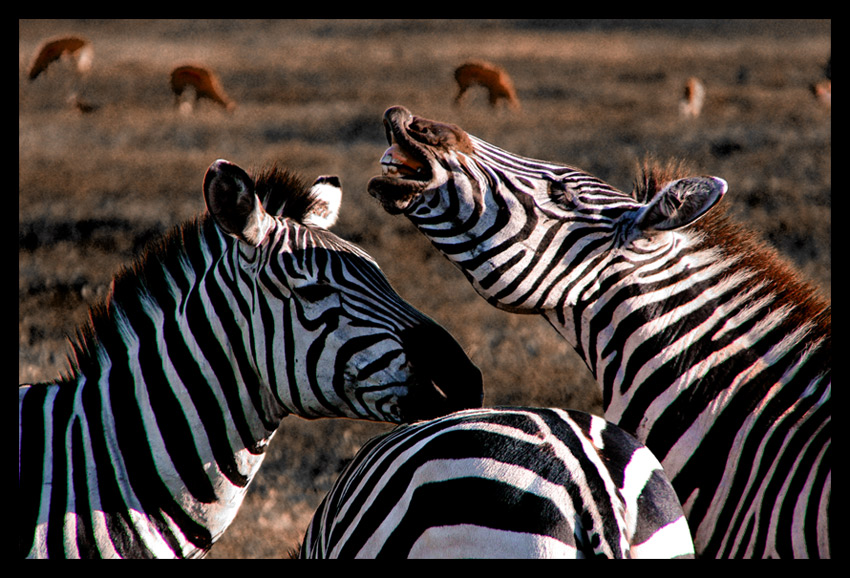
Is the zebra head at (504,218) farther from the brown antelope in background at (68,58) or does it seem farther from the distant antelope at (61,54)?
the distant antelope at (61,54)

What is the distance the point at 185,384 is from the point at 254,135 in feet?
45.6

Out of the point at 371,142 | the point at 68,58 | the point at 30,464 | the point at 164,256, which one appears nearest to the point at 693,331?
the point at 164,256

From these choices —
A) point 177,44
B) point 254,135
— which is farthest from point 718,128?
point 177,44

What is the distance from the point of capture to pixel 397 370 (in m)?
2.67

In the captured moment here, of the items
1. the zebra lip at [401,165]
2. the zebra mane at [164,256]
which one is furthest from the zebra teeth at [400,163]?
the zebra mane at [164,256]

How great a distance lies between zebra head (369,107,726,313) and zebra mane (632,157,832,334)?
0.12 meters

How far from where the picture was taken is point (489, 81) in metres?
18.9

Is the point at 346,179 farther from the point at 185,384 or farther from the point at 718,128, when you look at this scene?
the point at 185,384

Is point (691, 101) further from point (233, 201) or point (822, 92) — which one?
point (233, 201)

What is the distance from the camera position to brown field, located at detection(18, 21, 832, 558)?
6578 mm

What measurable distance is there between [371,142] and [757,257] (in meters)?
12.9

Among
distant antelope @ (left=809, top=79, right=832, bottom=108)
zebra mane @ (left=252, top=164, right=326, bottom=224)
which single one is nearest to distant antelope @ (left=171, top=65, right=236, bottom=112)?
distant antelope @ (left=809, top=79, right=832, bottom=108)

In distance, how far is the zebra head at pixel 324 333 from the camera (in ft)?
8.75
